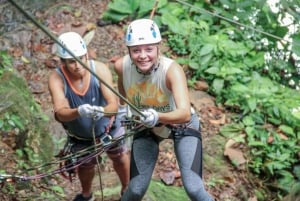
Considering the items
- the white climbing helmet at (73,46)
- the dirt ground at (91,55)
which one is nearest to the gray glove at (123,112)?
the white climbing helmet at (73,46)

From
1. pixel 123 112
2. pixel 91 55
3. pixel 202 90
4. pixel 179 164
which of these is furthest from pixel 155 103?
pixel 91 55

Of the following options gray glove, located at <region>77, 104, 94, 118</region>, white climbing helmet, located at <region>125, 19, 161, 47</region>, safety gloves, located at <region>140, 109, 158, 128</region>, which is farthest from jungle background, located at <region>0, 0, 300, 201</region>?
safety gloves, located at <region>140, 109, 158, 128</region>

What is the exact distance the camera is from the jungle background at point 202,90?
5.55m

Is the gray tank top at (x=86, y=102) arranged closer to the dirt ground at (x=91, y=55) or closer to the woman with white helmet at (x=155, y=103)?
the woman with white helmet at (x=155, y=103)

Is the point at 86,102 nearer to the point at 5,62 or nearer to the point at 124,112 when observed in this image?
the point at 124,112

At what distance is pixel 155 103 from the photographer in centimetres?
383

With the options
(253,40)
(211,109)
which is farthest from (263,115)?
(253,40)

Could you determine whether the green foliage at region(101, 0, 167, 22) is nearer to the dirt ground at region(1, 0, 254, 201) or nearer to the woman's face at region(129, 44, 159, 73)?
the dirt ground at region(1, 0, 254, 201)

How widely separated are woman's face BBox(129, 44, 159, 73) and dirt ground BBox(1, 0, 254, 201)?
2107 mm

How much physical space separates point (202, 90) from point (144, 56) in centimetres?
360

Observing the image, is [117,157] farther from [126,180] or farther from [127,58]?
[127,58]

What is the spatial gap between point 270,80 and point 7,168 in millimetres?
3832

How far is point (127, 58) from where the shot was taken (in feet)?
13.0

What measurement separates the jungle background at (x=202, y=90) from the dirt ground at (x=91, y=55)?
0.05 ft
